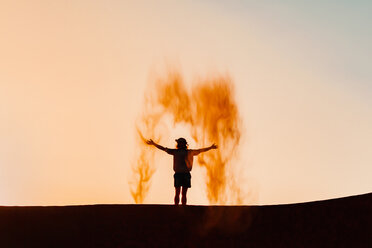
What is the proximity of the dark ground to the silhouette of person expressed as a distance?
190 centimetres

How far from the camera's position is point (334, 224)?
18.0m

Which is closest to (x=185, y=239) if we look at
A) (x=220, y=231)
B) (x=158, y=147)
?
(x=220, y=231)

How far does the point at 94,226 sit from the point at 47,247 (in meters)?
1.29

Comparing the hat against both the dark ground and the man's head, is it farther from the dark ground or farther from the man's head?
the dark ground

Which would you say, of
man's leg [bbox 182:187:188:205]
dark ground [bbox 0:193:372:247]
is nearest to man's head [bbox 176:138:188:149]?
man's leg [bbox 182:187:188:205]

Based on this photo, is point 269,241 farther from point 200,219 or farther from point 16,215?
point 16,215

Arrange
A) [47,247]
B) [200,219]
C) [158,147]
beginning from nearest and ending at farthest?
[47,247], [200,219], [158,147]

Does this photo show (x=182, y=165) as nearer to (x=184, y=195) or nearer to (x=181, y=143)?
(x=181, y=143)

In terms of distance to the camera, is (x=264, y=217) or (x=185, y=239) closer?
(x=185, y=239)

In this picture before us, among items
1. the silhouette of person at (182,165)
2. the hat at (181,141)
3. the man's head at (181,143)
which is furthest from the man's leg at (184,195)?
the hat at (181,141)

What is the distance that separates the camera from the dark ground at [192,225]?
17203 millimetres

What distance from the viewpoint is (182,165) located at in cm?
2091

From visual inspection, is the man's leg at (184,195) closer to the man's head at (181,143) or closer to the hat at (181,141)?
the man's head at (181,143)

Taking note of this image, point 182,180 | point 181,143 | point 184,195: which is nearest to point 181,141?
point 181,143
